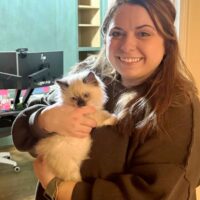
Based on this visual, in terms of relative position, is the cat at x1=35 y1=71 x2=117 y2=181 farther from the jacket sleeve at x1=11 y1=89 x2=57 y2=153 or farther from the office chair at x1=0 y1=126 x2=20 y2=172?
the office chair at x1=0 y1=126 x2=20 y2=172

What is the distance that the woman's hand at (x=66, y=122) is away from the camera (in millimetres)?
1213

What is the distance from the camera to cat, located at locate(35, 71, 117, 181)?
1.22 metres

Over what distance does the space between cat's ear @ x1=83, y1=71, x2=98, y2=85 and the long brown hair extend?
241 millimetres

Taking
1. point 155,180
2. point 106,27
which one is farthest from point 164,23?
point 155,180

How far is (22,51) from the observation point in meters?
3.25

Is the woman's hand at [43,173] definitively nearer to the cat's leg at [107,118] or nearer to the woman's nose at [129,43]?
the cat's leg at [107,118]

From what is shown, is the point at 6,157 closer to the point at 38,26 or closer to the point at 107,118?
the point at 38,26

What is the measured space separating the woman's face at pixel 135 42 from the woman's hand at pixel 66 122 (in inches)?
8.8

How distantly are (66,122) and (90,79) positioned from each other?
10.4 inches

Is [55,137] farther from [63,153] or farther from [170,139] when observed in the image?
[170,139]

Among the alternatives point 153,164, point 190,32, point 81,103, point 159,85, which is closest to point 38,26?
point 190,32

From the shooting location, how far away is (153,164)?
1029 millimetres

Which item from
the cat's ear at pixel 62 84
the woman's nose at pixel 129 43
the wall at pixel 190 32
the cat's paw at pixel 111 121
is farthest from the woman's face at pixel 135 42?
the wall at pixel 190 32

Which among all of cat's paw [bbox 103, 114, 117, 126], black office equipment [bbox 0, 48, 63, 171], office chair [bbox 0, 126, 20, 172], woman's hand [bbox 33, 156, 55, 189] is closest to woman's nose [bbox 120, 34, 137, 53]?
cat's paw [bbox 103, 114, 117, 126]
